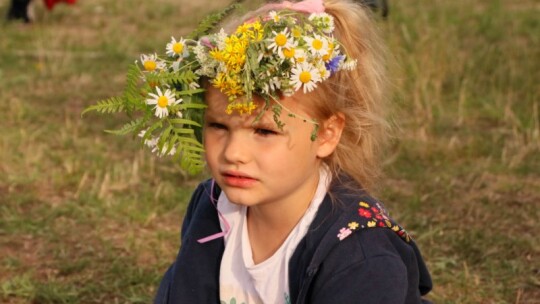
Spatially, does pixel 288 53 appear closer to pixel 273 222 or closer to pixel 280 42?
pixel 280 42

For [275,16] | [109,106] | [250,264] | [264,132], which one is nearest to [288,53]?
[275,16]

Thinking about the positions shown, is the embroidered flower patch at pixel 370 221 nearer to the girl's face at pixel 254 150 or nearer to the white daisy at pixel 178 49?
the girl's face at pixel 254 150

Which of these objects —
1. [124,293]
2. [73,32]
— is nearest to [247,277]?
[124,293]

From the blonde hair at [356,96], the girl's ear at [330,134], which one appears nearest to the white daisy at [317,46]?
the blonde hair at [356,96]

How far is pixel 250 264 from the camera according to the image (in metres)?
3.06

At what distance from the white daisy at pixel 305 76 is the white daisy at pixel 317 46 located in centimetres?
4

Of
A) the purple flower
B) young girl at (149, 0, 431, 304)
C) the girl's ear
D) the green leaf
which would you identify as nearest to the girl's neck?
young girl at (149, 0, 431, 304)

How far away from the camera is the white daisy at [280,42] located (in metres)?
2.64

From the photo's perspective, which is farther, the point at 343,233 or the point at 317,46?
the point at 343,233

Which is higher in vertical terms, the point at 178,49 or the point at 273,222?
the point at 178,49

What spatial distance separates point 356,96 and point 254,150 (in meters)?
0.41

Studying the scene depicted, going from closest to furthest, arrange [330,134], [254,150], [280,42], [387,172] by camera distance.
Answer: [280,42]
[254,150]
[330,134]
[387,172]

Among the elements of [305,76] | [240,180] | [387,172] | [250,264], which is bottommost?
[387,172]

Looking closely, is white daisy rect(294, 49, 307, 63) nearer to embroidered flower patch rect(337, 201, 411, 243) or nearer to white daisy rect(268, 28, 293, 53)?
white daisy rect(268, 28, 293, 53)
